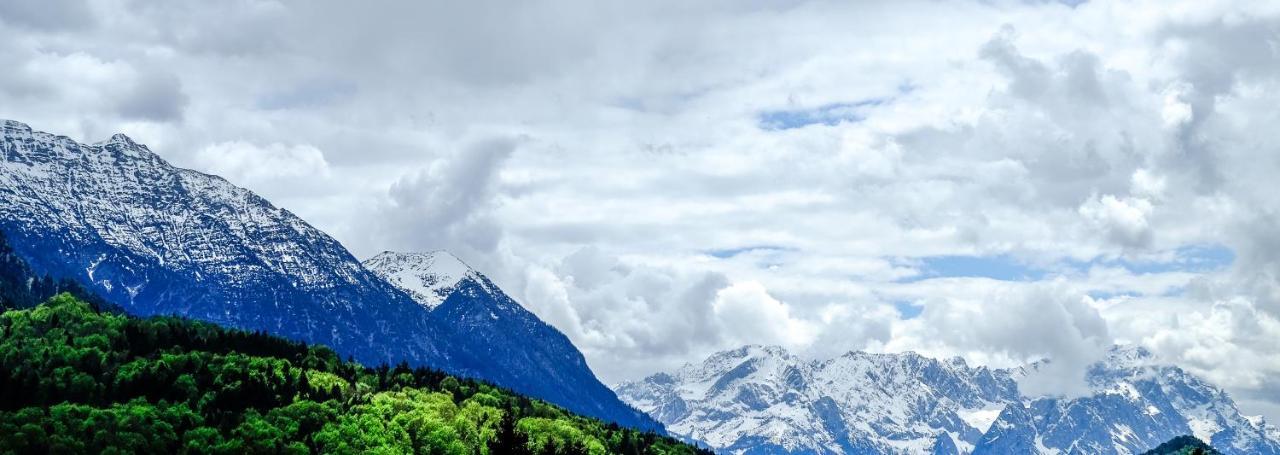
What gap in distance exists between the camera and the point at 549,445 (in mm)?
142000

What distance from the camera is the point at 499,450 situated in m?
144

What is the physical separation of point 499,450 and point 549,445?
20.4 feet
